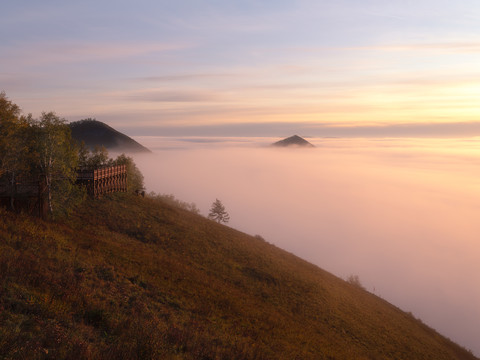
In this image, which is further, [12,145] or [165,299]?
[12,145]

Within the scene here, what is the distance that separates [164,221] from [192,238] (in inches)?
197

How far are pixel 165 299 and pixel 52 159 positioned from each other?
1929 centimetres

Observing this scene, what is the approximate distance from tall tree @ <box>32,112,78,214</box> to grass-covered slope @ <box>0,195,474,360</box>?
294cm

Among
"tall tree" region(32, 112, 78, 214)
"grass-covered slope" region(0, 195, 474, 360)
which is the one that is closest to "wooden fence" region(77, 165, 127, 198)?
"grass-covered slope" region(0, 195, 474, 360)

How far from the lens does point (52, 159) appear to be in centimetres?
2694

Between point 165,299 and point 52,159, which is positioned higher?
point 52,159

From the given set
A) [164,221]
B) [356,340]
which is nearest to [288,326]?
[356,340]

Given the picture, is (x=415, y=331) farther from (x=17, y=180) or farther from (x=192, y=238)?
(x=17, y=180)

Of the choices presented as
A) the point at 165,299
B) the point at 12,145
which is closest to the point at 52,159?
the point at 12,145

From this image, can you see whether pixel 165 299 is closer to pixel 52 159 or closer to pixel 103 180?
pixel 52 159

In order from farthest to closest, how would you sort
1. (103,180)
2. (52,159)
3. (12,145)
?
(103,180) → (52,159) → (12,145)

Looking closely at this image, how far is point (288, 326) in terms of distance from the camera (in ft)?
60.8

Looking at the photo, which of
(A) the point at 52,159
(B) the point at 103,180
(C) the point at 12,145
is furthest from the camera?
(B) the point at 103,180

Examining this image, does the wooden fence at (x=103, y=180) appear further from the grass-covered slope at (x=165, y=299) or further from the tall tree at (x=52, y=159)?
the tall tree at (x=52, y=159)
